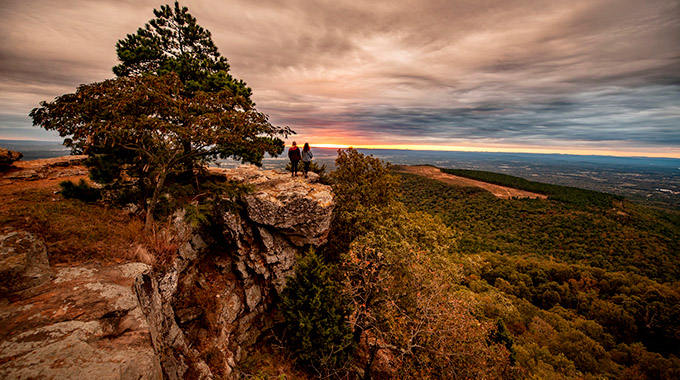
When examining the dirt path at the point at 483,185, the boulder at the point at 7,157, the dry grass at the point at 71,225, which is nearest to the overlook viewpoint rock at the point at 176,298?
the dry grass at the point at 71,225

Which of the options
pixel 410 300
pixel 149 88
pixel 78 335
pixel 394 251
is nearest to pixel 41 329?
pixel 78 335

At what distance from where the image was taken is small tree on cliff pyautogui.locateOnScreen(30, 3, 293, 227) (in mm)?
8727

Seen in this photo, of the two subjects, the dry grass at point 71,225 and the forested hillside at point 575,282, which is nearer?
the dry grass at point 71,225

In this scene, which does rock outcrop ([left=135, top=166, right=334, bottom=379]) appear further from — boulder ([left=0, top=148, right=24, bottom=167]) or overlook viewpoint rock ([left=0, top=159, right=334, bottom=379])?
boulder ([left=0, top=148, right=24, bottom=167])

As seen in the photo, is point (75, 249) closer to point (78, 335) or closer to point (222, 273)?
point (78, 335)

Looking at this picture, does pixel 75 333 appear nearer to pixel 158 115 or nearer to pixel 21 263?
pixel 21 263

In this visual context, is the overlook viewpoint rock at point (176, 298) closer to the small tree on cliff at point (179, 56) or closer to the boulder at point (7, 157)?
the boulder at point (7, 157)

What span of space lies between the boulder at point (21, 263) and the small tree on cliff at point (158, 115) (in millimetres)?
3569

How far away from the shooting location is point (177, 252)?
1207cm

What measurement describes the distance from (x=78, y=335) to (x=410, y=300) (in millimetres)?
13414

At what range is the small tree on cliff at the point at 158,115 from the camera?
873 centimetres

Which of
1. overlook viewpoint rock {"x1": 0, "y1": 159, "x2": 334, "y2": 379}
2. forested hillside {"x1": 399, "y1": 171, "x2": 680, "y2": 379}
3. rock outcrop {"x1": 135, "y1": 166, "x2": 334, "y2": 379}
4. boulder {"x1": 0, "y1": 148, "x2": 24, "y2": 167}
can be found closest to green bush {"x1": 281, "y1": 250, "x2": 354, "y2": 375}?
overlook viewpoint rock {"x1": 0, "y1": 159, "x2": 334, "y2": 379}

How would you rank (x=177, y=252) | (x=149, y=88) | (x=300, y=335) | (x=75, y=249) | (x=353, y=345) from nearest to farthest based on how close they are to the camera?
(x=75, y=249), (x=149, y=88), (x=177, y=252), (x=300, y=335), (x=353, y=345)

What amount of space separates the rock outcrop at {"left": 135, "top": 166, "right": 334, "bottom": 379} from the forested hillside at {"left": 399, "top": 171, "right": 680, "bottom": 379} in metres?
10.9
